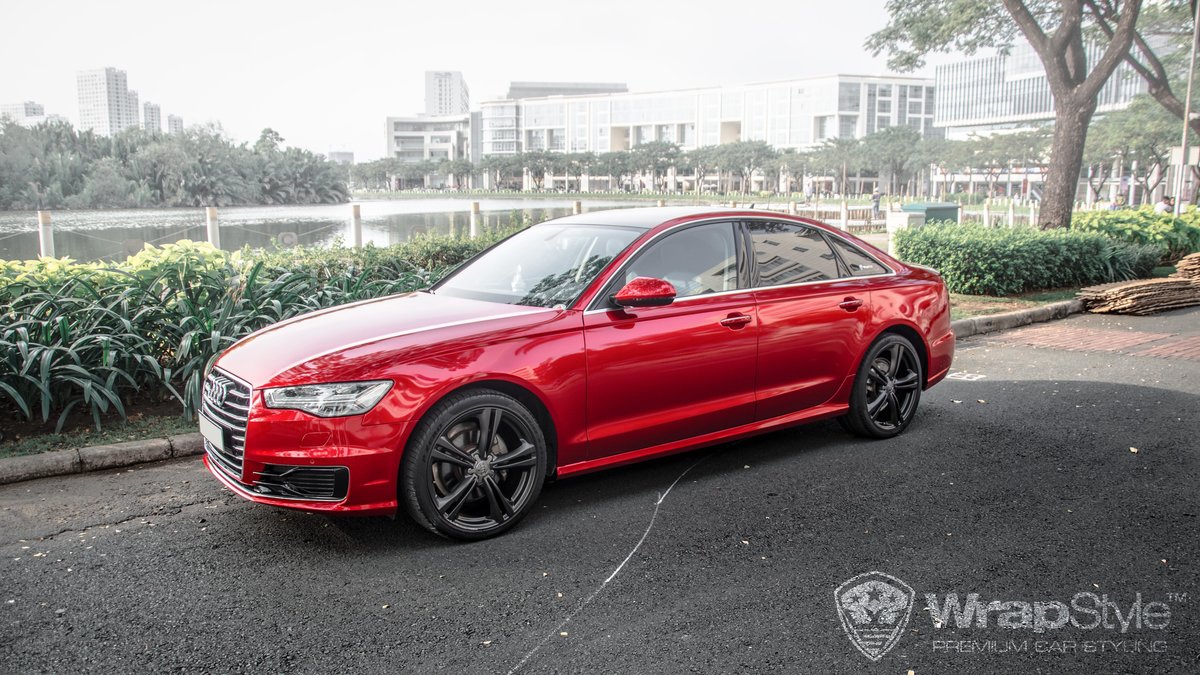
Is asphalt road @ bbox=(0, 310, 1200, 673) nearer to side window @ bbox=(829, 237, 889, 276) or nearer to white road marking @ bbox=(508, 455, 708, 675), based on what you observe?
white road marking @ bbox=(508, 455, 708, 675)

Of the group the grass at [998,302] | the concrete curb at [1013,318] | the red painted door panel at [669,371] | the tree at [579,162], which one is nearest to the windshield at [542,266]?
the red painted door panel at [669,371]

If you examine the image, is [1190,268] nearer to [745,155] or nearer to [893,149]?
[893,149]

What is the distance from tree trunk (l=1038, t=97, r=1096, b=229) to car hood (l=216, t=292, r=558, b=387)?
1575 centimetres

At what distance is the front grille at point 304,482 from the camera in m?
4.00

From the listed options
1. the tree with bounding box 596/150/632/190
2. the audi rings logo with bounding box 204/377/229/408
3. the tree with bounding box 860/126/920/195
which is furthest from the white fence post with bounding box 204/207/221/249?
the tree with bounding box 860/126/920/195

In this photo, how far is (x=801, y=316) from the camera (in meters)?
5.55

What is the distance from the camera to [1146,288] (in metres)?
12.5

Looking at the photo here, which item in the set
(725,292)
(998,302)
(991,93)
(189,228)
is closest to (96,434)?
(725,292)

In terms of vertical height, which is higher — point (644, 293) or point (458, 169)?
point (458, 169)

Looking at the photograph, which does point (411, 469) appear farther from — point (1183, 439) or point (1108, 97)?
point (1108, 97)

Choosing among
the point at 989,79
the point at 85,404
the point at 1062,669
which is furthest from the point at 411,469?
the point at 989,79

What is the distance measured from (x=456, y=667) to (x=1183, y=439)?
5273mm

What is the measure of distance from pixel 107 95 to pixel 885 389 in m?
29.6

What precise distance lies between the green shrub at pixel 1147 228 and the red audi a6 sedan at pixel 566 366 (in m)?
12.6
